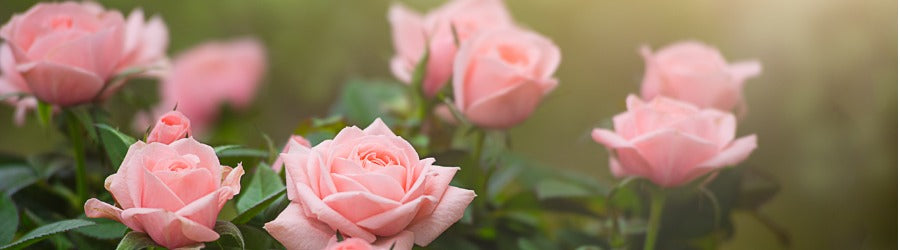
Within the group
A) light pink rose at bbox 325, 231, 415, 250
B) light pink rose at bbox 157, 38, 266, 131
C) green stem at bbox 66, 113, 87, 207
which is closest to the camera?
light pink rose at bbox 325, 231, 415, 250

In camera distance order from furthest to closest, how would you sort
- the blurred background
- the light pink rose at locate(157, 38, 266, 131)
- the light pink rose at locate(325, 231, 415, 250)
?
the light pink rose at locate(157, 38, 266, 131) → the blurred background → the light pink rose at locate(325, 231, 415, 250)

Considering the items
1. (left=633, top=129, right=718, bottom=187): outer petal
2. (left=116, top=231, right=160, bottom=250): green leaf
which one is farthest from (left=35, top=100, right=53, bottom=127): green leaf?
(left=633, top=129, right=718, bottom=187): outer petal

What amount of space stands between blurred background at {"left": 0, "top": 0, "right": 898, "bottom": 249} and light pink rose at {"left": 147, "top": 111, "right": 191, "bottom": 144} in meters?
0.10

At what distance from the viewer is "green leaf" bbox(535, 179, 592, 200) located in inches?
14.9

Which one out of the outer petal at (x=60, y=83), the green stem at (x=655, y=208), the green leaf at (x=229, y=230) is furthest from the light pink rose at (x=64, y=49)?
the green stem at (x=655, y=208)

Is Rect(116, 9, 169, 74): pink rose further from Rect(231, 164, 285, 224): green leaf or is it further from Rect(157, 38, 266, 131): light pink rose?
Rect(157, 38, 266, 131): light pink rose

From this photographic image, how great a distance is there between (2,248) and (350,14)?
0.67 m

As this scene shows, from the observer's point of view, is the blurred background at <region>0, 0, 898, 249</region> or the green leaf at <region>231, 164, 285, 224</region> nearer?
the green leaf at <region>231, 164, 285, 224</region>

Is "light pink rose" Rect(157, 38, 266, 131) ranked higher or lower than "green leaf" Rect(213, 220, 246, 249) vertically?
lower

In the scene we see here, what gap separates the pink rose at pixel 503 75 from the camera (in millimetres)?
337

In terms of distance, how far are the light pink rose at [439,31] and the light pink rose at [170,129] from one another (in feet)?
0.42

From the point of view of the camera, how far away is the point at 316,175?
26cm

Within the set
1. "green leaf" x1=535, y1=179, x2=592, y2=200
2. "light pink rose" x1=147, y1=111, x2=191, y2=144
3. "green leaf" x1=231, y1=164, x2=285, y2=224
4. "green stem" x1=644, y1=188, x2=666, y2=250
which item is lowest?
"green leaf" x1=535, y1=179, x2=592, y2=200

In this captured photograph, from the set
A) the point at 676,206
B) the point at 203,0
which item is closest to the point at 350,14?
the point at 203,0
